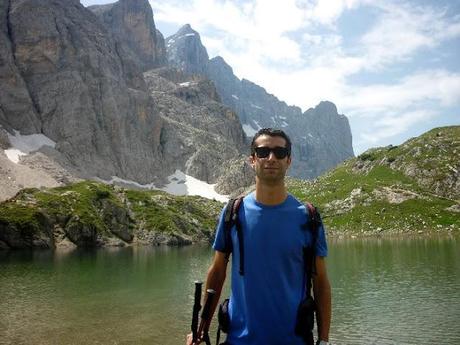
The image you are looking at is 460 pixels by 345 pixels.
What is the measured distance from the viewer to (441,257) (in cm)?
6612

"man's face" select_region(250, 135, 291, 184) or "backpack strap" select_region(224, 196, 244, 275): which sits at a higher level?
"man's face" select_region(250, 135, 291, 184)

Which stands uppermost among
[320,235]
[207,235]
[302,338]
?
[320,235]

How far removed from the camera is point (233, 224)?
6.97 m

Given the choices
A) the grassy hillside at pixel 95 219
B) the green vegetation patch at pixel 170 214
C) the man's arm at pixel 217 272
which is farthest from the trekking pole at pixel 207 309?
the green vegetation patch at pixel 170 214

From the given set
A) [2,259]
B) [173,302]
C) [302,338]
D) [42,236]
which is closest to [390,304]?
[173,302]

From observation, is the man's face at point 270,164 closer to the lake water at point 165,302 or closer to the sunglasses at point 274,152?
the sunglasses at point 274,152

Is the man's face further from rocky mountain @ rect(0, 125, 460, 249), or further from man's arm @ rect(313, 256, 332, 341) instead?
rocky mountain @ rect(0, 125, 460, 249)

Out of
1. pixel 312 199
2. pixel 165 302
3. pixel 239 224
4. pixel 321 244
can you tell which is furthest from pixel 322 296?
pixel 312 199

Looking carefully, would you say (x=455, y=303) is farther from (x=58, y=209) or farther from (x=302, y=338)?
(x=58, y=209)

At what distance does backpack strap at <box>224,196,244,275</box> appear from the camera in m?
6.82

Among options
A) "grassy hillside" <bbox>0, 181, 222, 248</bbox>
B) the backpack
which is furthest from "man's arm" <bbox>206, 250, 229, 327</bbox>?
"grassy hillside" <bbox>0, 181, 222, 248</bbox>

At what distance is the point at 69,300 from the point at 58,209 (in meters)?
87.8

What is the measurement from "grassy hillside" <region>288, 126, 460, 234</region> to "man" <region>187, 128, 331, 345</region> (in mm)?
138259

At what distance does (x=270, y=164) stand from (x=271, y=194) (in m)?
0.51
